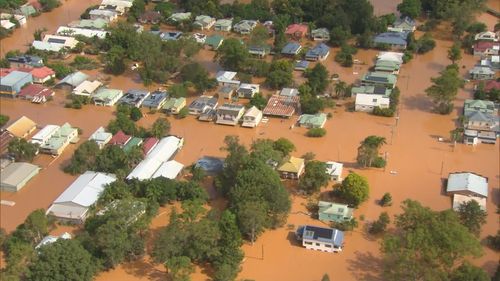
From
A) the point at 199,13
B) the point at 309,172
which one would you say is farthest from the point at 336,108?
the point at 199,13

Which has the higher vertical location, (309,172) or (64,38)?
(64,38)

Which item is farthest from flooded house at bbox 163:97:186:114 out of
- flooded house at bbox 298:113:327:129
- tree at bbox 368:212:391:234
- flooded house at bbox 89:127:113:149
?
tree at bbox 368:212:391:234

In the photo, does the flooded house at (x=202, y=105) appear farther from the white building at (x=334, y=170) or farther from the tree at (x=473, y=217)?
the tree at (x=473, y=217)

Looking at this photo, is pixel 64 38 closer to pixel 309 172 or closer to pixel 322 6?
pixel 322 6

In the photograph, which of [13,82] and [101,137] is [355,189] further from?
[13,82]

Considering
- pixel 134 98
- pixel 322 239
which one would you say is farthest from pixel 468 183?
pixel 134 98

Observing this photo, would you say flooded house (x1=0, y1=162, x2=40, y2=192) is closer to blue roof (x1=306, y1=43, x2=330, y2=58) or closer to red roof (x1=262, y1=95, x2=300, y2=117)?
red roof (x1=262, y1=95, x2=300, y2=117)
